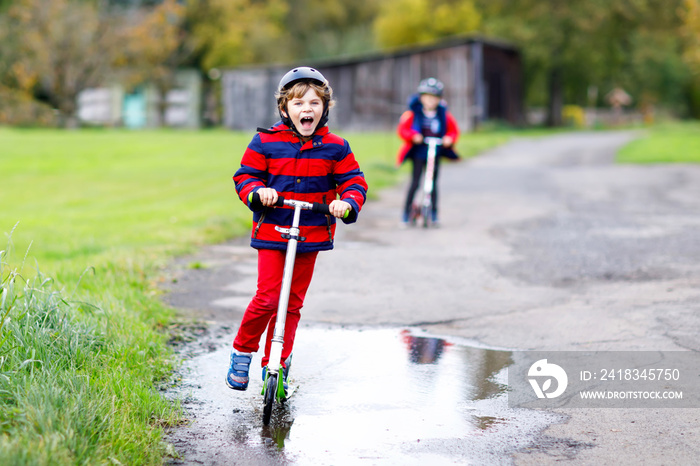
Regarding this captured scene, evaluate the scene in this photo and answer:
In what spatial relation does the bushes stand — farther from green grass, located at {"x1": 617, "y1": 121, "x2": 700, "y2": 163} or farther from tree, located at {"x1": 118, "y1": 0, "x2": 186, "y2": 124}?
tree, located at {"x1": 118, "y1": 0, "x2": 186, "y2": 124}

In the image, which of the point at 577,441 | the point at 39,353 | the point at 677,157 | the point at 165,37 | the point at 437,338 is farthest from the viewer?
the point at 165,37

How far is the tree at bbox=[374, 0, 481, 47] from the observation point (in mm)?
49062

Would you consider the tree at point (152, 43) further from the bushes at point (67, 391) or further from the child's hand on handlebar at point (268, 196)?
the child's hand on handlebar at point (268, 196)

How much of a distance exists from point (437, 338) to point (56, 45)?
41842 millimetres

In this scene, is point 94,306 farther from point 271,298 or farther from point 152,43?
point 152,43

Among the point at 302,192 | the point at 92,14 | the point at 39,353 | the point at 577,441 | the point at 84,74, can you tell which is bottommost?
the point at 577,441

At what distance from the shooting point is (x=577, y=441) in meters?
4.12

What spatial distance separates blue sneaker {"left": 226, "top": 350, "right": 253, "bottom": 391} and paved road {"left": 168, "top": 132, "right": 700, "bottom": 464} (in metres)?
1.55

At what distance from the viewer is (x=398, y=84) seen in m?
38.1

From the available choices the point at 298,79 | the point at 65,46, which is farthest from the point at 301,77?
the point at 65,46

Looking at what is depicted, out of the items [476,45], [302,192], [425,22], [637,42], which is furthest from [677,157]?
[425,22]

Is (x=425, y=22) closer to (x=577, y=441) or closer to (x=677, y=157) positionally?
(x=677, y=157)

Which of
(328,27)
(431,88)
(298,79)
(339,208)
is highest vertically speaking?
(328,27)

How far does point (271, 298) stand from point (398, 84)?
34.3 m
